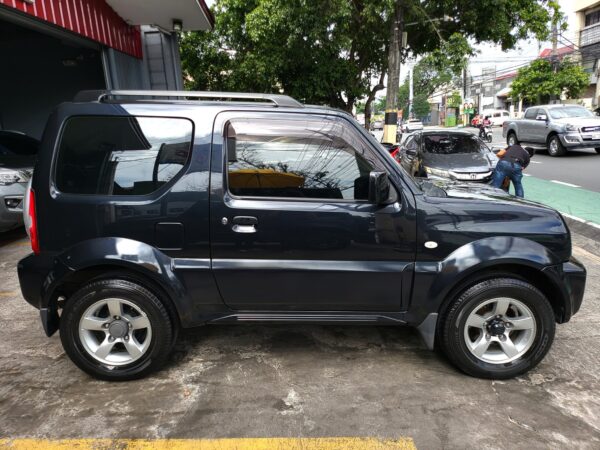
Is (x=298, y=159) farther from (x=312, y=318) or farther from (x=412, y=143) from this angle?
(x=412, y=143)

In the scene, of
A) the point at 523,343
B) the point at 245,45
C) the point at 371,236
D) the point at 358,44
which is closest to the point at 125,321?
the point at 371,236

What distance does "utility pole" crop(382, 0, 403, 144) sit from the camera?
12.4 m

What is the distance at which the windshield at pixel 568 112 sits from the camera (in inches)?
581

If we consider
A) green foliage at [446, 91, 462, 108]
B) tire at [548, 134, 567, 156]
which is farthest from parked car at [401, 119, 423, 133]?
green foliage at [446, 91, 462, 108]

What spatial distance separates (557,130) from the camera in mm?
14555

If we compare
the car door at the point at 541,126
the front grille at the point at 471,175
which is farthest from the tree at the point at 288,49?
the front grille at the point at 471,175

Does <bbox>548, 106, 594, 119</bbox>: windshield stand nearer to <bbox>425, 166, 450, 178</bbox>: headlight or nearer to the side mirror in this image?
<bbox>425, 166, 450, 178</bbox>: headlight

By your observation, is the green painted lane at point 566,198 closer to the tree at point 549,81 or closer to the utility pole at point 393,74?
the utility pole at point 393,74

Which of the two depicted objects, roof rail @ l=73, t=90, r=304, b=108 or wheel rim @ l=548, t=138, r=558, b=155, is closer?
roof rail @ l=73, t=90, r=304, b=108

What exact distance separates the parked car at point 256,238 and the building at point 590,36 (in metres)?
37.0

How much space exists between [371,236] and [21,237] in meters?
6.22

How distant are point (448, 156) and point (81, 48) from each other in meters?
9.53

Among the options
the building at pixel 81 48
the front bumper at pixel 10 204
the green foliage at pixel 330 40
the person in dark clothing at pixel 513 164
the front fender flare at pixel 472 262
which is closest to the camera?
the front fender flare at pixel 472 262

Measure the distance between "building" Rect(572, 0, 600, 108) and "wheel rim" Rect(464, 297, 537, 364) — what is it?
36.9 metres
